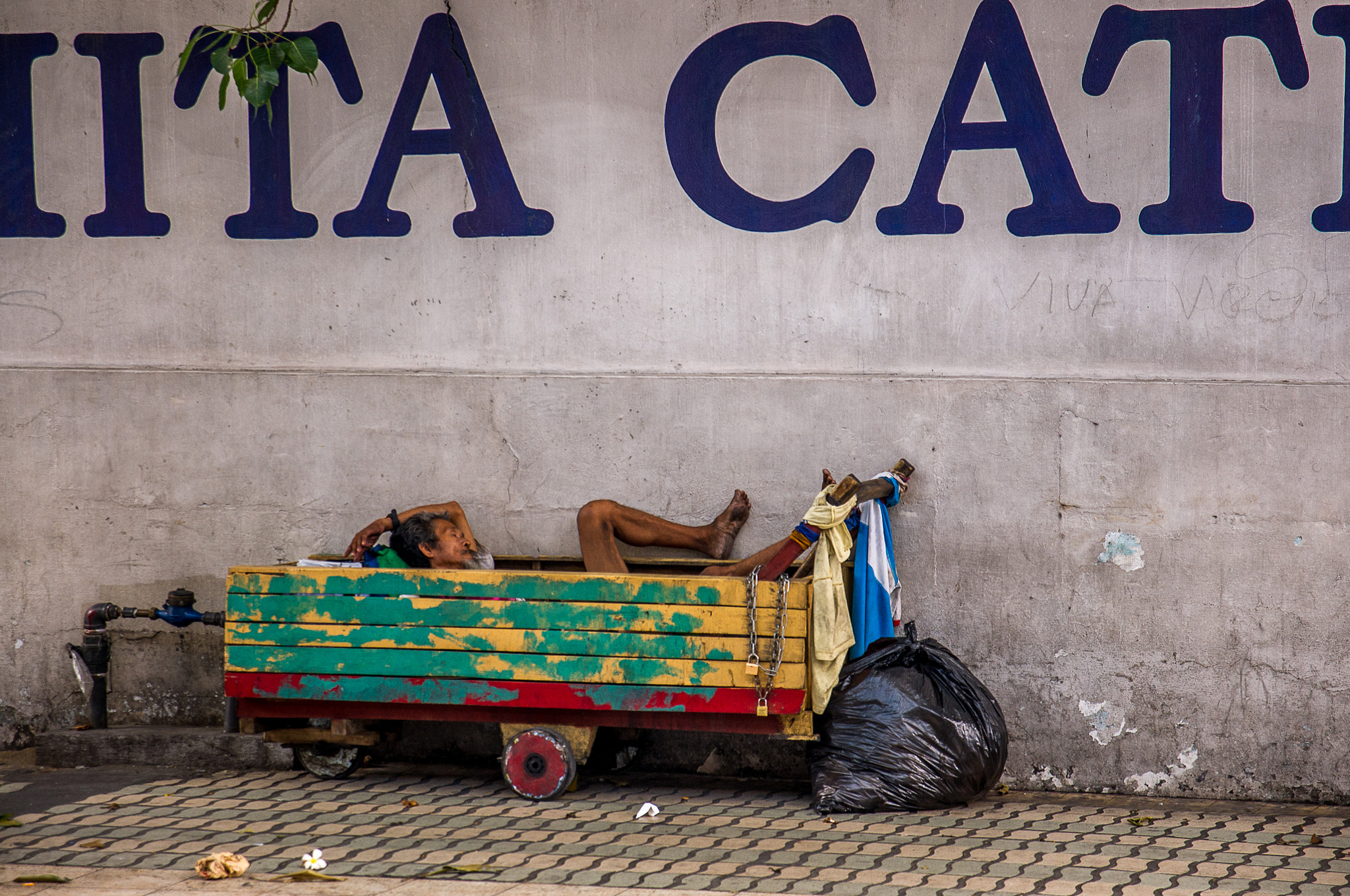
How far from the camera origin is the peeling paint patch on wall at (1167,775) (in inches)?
187

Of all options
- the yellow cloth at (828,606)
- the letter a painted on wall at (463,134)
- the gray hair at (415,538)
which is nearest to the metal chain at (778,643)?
the yellow cloth at (828,606)

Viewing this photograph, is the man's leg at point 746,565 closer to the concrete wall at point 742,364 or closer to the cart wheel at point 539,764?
the concrete wall at point 742,364

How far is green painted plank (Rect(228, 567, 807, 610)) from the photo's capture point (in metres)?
4.38

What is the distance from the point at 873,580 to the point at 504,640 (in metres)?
1.54

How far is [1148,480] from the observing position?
4.77 m

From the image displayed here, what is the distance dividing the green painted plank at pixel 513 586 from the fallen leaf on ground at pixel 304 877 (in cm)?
115

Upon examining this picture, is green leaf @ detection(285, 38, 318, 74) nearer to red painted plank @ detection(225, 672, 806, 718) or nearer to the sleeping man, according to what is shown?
the sleeping man

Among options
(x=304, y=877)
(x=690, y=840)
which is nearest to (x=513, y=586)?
(x=690, y=840)

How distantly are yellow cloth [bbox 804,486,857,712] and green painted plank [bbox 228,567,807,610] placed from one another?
10cm

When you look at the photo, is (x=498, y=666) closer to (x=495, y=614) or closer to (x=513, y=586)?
(x=495, y=614)

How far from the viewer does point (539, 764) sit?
4629mm

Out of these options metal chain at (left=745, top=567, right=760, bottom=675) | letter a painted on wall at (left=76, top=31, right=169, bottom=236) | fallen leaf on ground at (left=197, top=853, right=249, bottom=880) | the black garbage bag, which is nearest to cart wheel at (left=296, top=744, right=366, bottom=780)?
fallen leaf on ground at (left=197, top=853, right=249, bottom=880)

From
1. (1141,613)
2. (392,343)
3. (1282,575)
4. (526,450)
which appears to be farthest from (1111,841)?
(392,343)

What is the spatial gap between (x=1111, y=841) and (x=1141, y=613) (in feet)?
3.44
